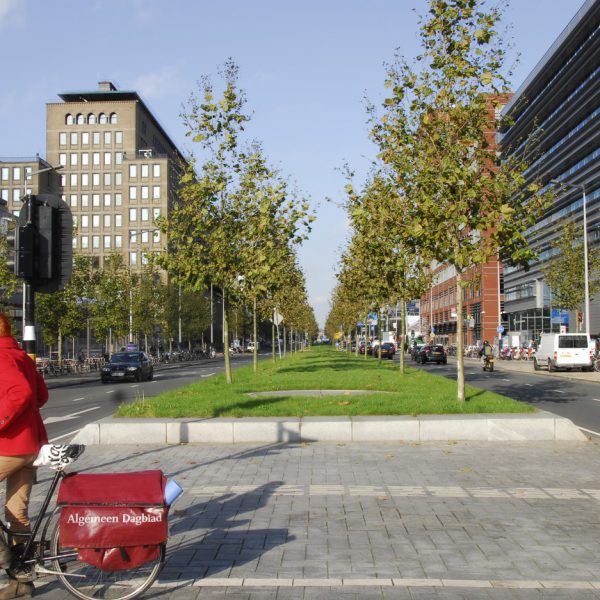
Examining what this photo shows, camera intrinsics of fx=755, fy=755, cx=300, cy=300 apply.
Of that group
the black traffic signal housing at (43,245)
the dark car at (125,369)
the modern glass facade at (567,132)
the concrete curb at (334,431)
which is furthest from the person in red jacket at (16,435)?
the modern glass facade at (567,132)

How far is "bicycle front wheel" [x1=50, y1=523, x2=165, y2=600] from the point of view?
473 centimetres

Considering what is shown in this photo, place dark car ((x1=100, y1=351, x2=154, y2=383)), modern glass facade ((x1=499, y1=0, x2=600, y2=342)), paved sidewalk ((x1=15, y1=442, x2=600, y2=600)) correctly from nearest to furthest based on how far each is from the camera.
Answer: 1. paved sidewalk ((x1=15, y1=442, x2=600, y2=600))
2. dark car ((x1=100, y1=351, x2=154, y2=383))
3. modern glass facade ((x1=499, y1=0, x2=600, y2=342))

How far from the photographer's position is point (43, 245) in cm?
Answer: 739

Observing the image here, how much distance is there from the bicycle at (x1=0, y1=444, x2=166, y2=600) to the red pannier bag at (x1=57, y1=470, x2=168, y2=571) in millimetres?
111

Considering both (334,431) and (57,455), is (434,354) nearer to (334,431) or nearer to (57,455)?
(334,431)

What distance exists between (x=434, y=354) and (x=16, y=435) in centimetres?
5119

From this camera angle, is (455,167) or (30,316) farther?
(455,167)

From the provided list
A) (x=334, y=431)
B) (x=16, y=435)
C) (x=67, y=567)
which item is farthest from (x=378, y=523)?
(x=334, y=431)

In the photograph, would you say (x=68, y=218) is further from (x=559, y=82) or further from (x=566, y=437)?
(x=559, y=82)

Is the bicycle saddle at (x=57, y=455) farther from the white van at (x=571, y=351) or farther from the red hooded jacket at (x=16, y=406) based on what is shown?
the white van at (x=571, y=351)

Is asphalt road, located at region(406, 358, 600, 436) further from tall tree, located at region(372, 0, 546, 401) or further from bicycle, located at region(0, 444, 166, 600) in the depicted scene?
bicycle, located at region(0, 444, 166, 600)

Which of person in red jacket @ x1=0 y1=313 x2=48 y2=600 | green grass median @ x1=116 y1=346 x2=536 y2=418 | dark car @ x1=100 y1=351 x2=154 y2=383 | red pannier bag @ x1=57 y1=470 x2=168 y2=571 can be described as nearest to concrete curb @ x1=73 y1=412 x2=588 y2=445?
green grass median @ x1=116 y1=346 x2=536 y2=418

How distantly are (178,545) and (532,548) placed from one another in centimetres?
282

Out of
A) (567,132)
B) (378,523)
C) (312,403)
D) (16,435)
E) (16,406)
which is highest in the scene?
(567,132)
